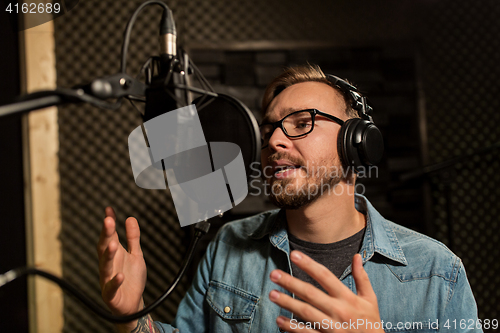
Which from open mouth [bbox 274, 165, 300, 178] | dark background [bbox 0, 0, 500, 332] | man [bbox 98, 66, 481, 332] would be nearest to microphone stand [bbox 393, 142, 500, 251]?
dark background [bbox 0, 0, 500, 332]

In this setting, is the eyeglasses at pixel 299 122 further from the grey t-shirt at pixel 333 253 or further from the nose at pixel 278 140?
the grey t-shirt at pixel 333 253

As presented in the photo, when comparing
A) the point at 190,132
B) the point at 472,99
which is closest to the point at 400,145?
the point at 472,99

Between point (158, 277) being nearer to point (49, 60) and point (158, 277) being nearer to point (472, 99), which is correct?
point (49, 60)

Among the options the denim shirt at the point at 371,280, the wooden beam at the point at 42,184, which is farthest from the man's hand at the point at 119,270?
the wooden beam at the point at 42,184

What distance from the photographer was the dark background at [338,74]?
193 cm

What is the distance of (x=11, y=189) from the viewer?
1.71 m

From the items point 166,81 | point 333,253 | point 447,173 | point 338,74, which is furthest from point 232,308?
point 338,74

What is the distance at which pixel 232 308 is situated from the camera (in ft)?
3.66

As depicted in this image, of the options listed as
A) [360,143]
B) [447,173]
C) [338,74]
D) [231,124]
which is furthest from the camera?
[338,74]

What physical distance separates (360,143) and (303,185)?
0.75ft

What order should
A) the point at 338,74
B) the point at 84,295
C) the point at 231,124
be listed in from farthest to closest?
the point at 338,74 < the point at 231,124 < the point at 84,295

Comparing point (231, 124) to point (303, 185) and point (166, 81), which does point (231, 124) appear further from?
point (303, 185)

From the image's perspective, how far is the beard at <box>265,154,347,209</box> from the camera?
42.1 inches

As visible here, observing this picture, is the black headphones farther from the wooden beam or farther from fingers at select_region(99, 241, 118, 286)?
the wooden beam
